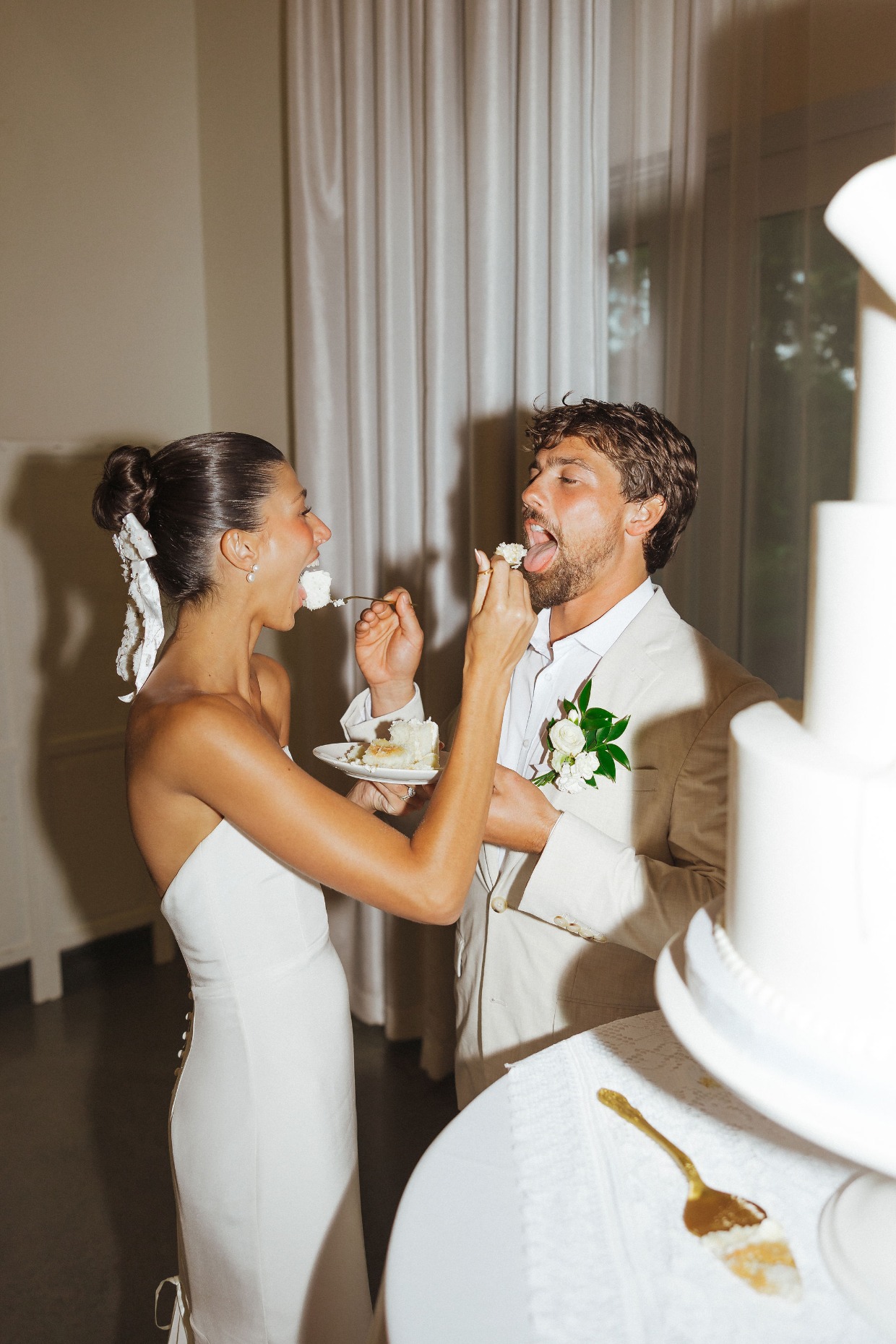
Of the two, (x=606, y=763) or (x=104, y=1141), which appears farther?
(x=104, y=1141)

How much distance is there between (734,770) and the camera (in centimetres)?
99

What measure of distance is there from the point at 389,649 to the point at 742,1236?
1.57 m

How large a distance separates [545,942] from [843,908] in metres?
1.09

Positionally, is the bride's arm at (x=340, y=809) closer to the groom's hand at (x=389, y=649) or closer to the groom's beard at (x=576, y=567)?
the groom's beard at (x=576, y=567)

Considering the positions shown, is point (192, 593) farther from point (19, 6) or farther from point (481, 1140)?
point (19, 6)

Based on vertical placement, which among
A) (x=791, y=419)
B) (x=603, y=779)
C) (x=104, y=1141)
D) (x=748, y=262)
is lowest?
(x=104, y=1141)

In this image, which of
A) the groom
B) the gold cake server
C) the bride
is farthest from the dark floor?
the gold cake server

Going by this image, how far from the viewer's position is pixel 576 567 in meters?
2.11

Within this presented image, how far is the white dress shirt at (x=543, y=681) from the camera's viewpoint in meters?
2.03

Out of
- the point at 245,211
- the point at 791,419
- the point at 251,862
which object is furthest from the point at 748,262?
→ the point at 245,211

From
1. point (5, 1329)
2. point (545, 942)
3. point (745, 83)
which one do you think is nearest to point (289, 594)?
point (545, 942)

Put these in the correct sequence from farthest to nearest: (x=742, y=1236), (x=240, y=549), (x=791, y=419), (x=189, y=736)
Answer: (x=791, y=419)
(x=240, y=549)
(x=189, y=736)
(x=742, y=1236)

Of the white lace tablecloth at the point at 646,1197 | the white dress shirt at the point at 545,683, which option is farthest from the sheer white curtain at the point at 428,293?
the white lace tablecloth at the point at 646,1197

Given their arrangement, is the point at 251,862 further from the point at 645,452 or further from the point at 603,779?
the point at 645,452
